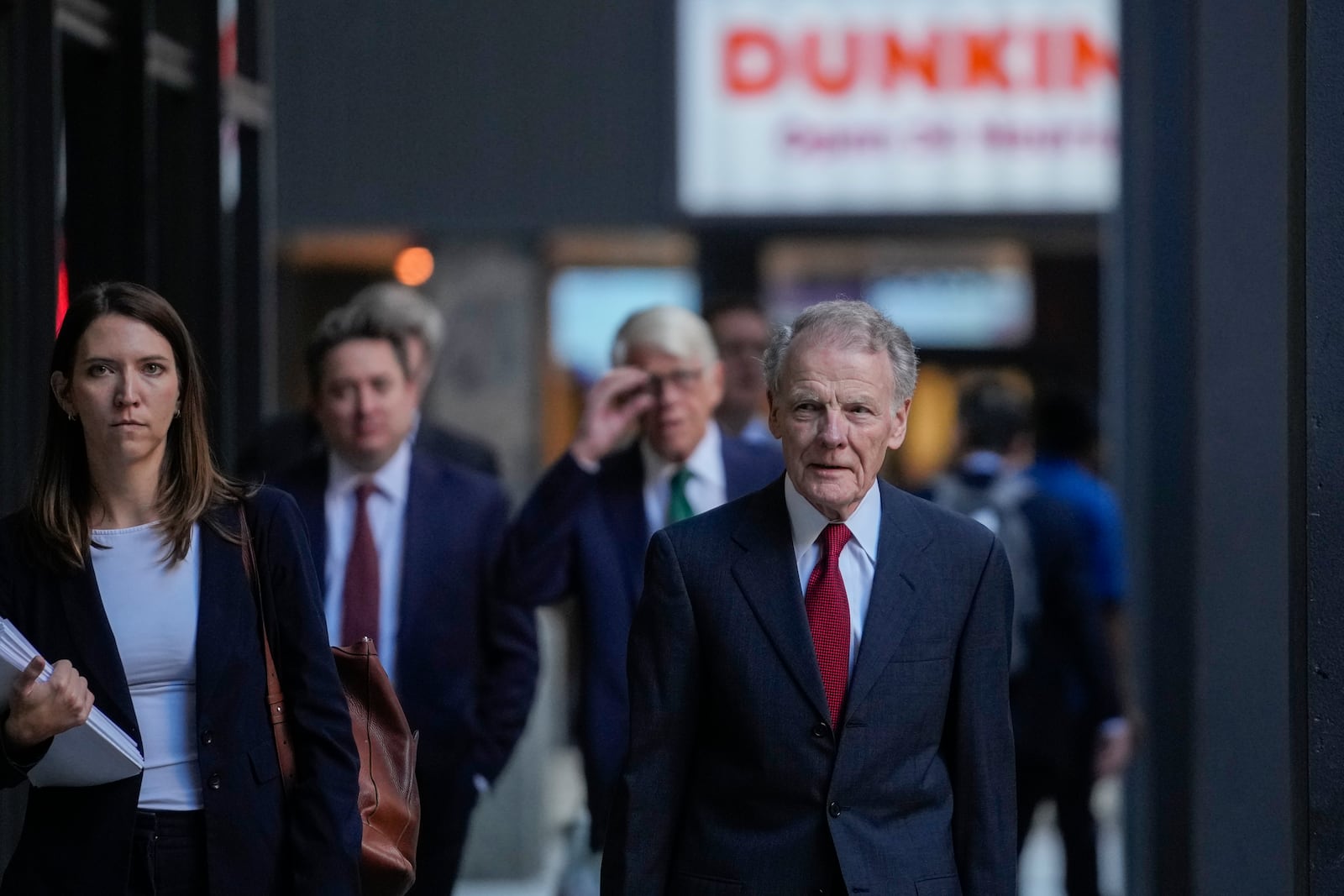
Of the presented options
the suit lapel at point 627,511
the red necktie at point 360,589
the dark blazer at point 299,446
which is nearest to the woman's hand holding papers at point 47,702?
the red necktie at point 360,589

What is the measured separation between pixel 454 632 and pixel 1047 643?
2.55m

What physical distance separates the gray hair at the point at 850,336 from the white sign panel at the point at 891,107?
27.7ft

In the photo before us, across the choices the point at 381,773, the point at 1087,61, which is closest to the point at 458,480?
the point at 381,773

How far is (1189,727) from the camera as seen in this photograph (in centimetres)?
561

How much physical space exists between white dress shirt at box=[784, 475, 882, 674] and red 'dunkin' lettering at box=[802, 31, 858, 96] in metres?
8.64

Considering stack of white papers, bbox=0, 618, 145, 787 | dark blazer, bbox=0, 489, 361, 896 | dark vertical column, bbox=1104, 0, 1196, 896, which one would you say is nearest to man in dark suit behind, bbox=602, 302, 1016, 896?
dark blazer, bbox=0, 489, 361, 896

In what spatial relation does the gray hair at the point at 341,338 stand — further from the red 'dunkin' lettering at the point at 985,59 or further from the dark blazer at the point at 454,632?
the red 'dunkin' lettering at the point at 985,59

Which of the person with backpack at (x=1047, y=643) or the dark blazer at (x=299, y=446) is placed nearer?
the dark blazer at (x=299, y=446)

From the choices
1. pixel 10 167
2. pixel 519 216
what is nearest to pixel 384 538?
pixel 10 167

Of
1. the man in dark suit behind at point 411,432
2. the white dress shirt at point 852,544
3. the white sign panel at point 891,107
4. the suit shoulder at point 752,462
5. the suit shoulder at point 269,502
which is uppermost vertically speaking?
the white sign panel at point 891,107

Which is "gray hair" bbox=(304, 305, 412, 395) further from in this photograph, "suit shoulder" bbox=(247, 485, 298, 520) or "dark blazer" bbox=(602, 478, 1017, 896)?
"dark blazer" bbox=(602, 478, 1017, 896)

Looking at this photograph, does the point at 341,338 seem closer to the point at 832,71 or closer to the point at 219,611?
the point at 219,611

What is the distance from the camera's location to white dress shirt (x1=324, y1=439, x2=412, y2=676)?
519 cm

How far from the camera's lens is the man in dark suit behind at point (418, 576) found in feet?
17.0
